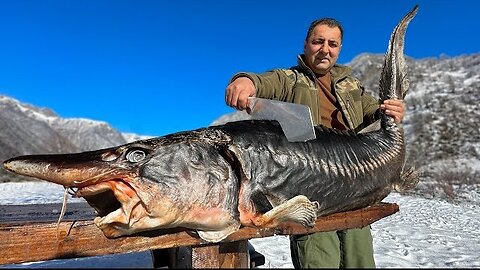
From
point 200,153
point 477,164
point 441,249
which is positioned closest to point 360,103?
point 200,153

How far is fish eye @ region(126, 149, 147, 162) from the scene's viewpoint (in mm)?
1854

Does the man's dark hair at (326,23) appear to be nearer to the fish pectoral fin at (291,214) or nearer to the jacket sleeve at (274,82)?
the jacket sleeve at (274,82)

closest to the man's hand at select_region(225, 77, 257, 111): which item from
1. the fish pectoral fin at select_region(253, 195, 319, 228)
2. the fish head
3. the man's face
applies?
the fish head

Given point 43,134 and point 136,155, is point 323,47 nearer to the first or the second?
point 136,155

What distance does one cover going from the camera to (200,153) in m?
1.99

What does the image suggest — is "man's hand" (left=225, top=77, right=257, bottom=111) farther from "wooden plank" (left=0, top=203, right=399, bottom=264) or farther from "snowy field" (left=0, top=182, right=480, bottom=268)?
"snowy field" (left=0, top=182, right=480, bottom=268)

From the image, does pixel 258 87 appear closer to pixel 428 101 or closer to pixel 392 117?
pixel 392 117

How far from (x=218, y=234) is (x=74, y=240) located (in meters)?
0.70

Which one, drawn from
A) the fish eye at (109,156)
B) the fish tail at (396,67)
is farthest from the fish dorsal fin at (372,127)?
the fish eye at (109,156)

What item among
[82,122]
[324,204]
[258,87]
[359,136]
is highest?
[82,122]

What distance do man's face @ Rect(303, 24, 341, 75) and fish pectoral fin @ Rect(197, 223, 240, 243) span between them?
1.73 metres

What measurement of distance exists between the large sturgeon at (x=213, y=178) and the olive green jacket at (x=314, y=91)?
427 mm

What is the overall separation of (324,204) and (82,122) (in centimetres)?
5642

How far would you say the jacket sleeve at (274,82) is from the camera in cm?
266
